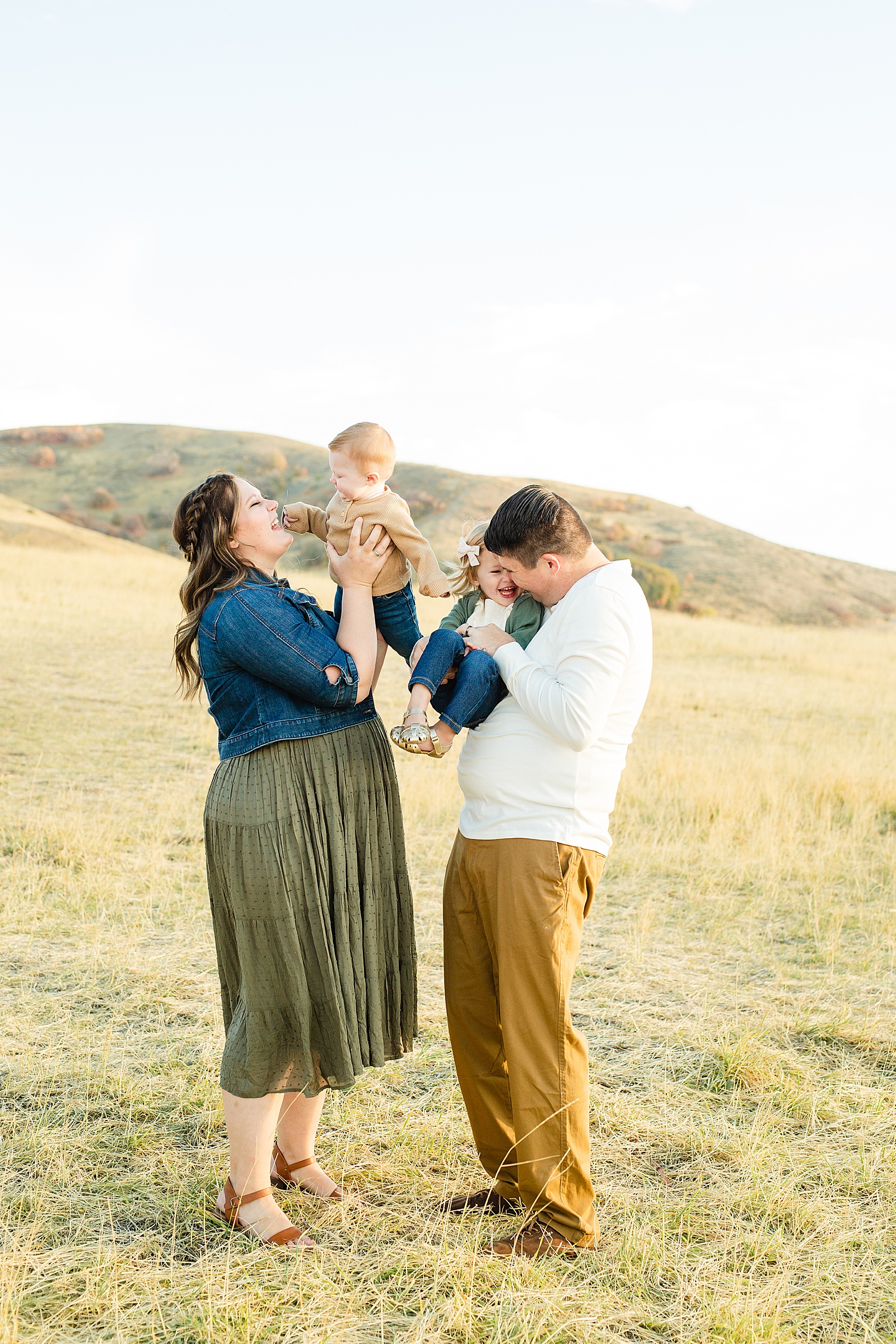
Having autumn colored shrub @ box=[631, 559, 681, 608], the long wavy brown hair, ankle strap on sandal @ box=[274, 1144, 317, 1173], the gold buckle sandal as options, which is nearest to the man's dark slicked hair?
the gold buckle sandal

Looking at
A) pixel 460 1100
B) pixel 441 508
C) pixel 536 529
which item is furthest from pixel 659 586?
pixel 536 529

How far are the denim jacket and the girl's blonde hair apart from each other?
0.41 meters

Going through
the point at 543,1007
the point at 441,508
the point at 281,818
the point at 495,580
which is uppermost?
the point at 441,508

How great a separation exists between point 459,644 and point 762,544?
64.7 meters

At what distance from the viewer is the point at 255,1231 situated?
9.78 ft

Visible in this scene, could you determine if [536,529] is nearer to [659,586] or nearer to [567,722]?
[567,722]

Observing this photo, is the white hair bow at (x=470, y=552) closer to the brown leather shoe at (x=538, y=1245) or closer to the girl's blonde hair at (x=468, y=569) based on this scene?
the girl's blonde hair at (x=468, y=569)

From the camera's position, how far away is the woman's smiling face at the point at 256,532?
9.53ft

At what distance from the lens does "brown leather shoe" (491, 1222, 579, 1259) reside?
291 cm

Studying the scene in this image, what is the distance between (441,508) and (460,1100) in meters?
59.7

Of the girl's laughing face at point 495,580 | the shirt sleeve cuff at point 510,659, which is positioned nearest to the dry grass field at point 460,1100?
the shirt sleeve cuff at point 510,659

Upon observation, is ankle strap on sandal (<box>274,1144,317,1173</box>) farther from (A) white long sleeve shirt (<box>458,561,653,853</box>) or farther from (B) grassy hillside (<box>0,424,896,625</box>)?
(B) grassy hillside (<box>0,424,896,625</box>)

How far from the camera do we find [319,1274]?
2816 millimetres

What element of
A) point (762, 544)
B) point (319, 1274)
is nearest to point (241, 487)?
point (319, 1274)
